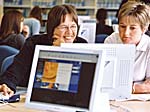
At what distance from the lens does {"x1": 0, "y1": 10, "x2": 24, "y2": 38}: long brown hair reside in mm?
4472

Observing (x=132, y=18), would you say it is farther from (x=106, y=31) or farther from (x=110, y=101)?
(x=106, y=31)

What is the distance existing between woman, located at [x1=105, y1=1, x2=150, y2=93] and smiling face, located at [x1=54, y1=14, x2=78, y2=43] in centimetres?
33

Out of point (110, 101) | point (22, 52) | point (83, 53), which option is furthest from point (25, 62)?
point (83, 53)

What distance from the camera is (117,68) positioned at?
1.97m

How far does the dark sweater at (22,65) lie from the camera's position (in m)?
2.44

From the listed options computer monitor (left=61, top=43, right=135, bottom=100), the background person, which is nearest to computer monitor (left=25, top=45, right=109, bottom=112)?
computer monitor (left=61, top=43, right=135, bottom=100)

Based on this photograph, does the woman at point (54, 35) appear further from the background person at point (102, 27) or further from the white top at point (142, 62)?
the background person at point (102, 27)

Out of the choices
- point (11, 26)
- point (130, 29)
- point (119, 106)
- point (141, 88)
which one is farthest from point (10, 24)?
point (119, 106)

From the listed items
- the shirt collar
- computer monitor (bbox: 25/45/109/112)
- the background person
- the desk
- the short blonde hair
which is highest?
the background person

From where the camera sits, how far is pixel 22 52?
8.43 feet

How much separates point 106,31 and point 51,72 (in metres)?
4.14

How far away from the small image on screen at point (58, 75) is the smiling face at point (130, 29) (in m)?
0.85

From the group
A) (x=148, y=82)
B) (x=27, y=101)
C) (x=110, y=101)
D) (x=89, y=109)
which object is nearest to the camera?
(x=89, y=109)

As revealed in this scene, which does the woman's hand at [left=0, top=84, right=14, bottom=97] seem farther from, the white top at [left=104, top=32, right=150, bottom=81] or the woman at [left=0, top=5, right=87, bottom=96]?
→ the white top at [left=104, top=32, right=150, bottom=81]
